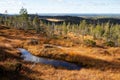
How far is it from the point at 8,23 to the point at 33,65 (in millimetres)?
147092

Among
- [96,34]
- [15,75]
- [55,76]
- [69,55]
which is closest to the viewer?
[15,75]

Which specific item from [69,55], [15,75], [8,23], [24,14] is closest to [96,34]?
[24,14]

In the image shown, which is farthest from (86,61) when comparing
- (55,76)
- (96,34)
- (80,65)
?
(96,34)

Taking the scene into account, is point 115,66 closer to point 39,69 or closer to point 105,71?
point 105,71

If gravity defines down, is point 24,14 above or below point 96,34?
above

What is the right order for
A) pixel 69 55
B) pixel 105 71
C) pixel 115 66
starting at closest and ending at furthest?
pixel 105 71, pixel 115 66, pixel 69 55

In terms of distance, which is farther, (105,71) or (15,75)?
(105,71)

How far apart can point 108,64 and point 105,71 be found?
630 centimetres

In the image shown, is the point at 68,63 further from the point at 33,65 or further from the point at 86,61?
the point at 33,65

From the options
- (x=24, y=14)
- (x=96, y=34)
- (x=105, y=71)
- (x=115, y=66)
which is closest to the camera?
(x=105, y=71)

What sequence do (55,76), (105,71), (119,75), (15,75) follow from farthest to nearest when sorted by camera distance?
(105,71) < (119,75) < (55,76) < (15,75)

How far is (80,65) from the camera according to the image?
52.9 m

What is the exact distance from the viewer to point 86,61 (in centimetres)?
5531

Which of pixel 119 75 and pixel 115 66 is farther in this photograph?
pixel 115 66
